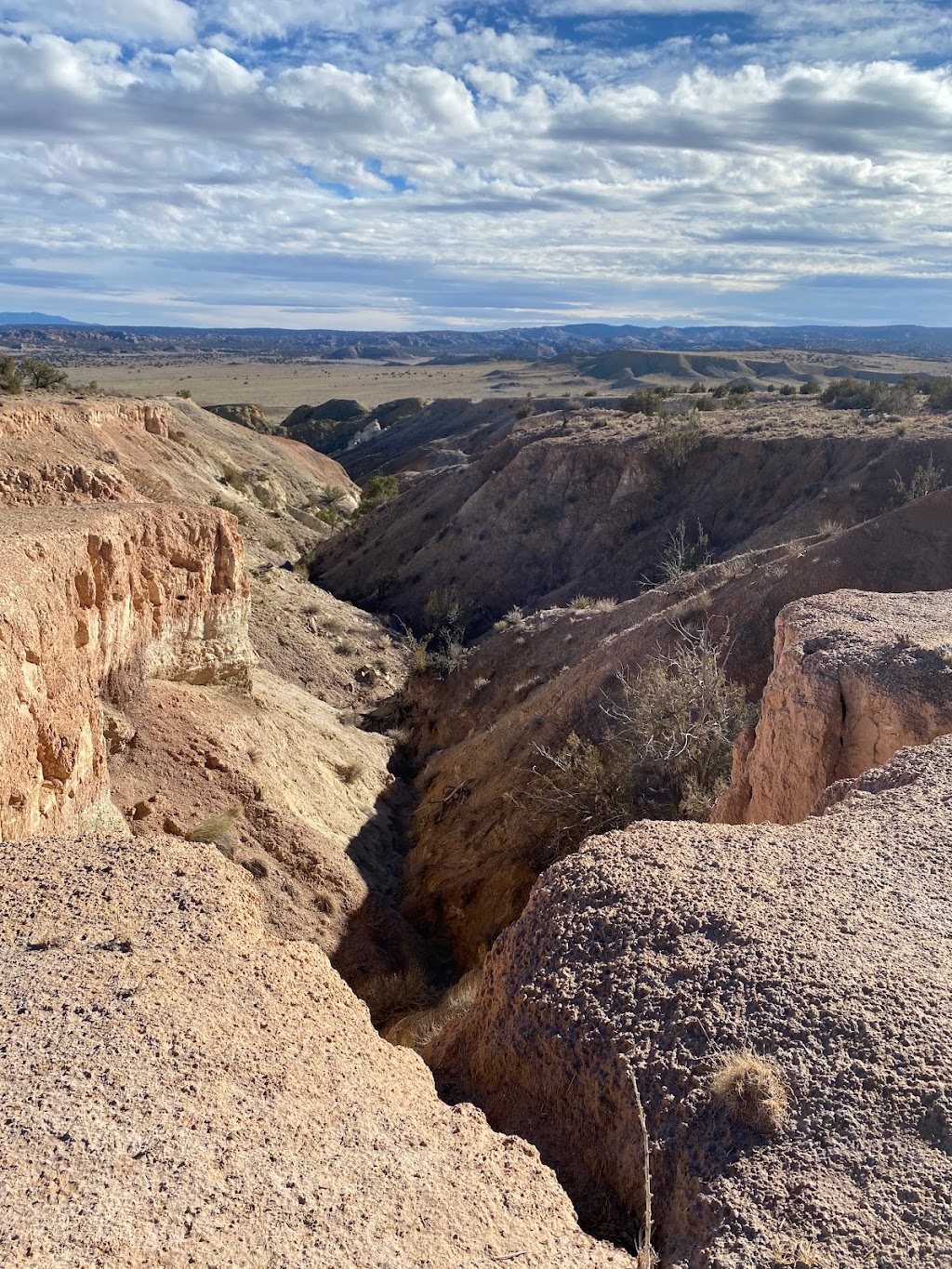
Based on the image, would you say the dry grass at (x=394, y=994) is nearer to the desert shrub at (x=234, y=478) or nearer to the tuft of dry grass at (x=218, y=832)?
the tuft of dry grass at (x=218, y=832)

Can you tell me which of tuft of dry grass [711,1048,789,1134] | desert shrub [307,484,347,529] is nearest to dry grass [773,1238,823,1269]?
tuft of dry grass [711,1048,789,1134]

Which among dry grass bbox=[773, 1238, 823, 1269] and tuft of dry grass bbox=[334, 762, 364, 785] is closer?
dry grass bbox=[773, 1238, 823, 1269]

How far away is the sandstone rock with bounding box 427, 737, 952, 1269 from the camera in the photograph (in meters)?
4.31

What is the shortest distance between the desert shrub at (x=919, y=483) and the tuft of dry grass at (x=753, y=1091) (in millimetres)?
20699

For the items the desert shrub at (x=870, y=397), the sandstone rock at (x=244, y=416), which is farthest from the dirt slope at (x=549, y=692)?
the sandstone rock at (x=244, y=416)

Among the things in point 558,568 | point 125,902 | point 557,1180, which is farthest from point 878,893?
point 558,568

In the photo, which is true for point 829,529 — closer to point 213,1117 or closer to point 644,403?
point 213,1117

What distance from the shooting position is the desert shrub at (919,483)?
2347 cm

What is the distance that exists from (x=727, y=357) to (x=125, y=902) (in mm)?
120980

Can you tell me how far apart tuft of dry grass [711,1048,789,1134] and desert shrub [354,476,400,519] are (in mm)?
41405

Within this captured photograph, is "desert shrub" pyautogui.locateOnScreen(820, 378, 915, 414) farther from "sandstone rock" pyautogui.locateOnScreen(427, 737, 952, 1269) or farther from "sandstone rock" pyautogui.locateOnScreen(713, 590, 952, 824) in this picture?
→ "sandstone rock" pyautogui.locateOnScreen(427, 737, 952, 1269)

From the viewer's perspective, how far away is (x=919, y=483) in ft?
80.3

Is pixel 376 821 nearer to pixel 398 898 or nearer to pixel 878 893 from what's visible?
pixel 398 898

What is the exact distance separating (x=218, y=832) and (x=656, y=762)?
6.65m
